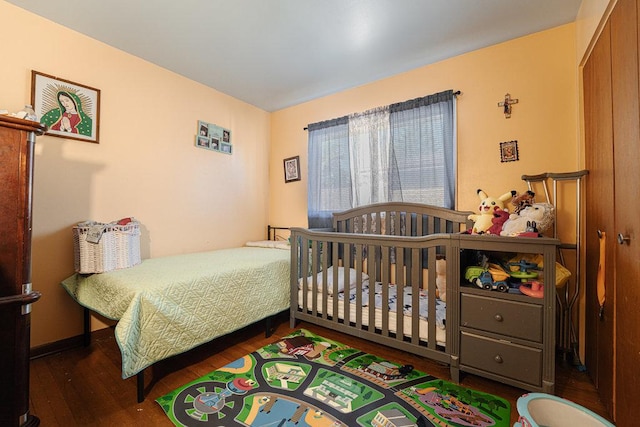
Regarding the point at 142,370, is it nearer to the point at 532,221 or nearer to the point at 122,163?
the point at 122,163

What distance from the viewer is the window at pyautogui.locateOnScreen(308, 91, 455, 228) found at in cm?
222

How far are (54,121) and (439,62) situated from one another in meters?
3.01

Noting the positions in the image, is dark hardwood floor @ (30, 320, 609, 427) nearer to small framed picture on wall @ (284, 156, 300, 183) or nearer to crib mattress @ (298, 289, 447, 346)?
crib mattress @ (298, 289, 447, 346)

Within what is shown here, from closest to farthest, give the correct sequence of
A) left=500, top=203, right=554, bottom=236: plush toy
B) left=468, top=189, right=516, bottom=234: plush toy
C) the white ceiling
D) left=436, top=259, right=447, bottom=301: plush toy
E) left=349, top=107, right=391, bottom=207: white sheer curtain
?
left=500, top=203, right=554, bottom=236: plush toy < the white ceiling < left=468, top=189, right=516, bottom=234: plush toy < left=436, top=259, right=447, bottom=301: plush toy < left=349, top=107, right=391, bottom=207: white sheer curtain

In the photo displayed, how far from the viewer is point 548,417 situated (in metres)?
1.00

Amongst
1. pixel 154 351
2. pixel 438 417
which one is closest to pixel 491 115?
pixel 438 417

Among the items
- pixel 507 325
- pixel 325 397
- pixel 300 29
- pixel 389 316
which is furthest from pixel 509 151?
pixel 325 397

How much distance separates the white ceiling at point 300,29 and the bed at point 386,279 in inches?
50.8

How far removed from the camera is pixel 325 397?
4.65 ft

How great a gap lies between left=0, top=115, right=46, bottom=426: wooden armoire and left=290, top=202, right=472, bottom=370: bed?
1.50 meters

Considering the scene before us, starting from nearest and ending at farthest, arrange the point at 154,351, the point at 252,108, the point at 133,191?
1. the point at 154,351
2. the point at 133,191
3. the point at 252,108

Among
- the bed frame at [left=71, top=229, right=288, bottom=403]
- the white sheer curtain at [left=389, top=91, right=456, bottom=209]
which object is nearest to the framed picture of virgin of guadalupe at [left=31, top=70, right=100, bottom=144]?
the bed frame at [left=71, top=229, right=288, bottom=403]

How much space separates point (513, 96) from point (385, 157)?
3.42 feet

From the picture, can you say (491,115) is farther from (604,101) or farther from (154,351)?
(154,351)
